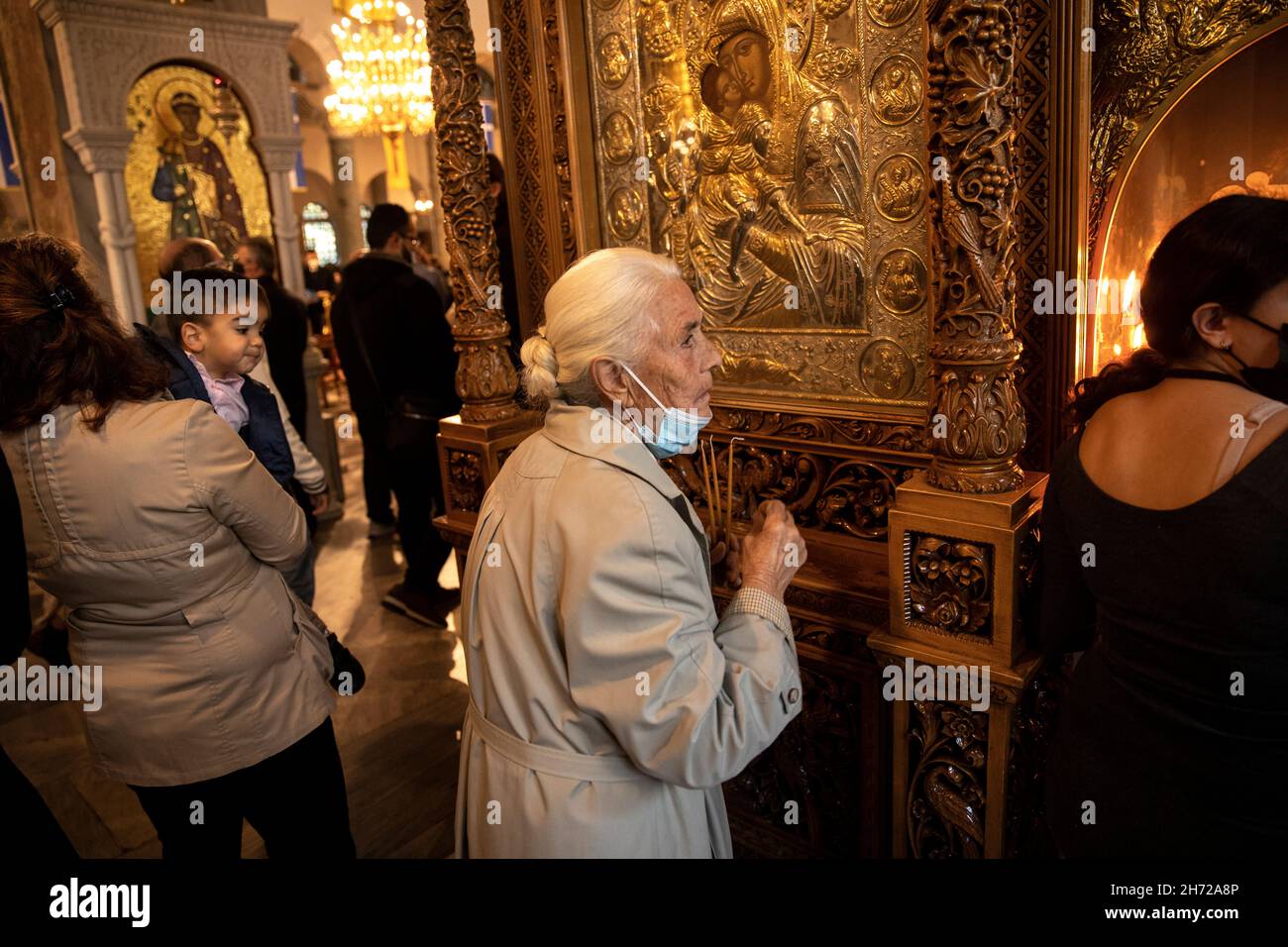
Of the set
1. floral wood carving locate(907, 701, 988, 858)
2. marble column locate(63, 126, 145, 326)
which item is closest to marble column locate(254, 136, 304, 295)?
marble column locate(63, 126, 145, 326)

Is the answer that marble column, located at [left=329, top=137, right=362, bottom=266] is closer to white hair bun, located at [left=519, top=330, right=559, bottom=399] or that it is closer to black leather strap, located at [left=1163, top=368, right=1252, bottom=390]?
white hair bun, located at [left=519, top=330, right=559, bottom=399]

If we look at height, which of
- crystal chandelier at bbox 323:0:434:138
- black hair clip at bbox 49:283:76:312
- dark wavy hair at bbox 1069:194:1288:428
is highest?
crystal chandelier at bbox 323:0:434:138

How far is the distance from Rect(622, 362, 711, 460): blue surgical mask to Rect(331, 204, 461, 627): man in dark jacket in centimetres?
306

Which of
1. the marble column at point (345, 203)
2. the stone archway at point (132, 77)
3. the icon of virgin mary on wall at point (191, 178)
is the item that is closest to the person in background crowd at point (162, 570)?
the stone archway at point (132, 77)

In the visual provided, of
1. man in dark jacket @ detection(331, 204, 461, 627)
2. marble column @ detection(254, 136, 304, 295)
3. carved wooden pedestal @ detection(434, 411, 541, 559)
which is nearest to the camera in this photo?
carved wooden pedestal @ detection(434, 411, 541, 559)

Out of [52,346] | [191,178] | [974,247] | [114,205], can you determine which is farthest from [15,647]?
[191,178]

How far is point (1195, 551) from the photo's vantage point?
1246mm

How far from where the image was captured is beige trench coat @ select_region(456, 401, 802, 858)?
1.21 m

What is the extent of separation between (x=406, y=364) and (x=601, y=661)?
11.5ft

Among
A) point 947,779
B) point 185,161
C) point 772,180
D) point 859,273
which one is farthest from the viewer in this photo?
point 185,161

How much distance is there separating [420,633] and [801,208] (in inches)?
116

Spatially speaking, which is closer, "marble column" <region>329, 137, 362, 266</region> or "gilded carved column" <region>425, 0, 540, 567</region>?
"gilded carved column" <region>425, 0, 540, 567</region>

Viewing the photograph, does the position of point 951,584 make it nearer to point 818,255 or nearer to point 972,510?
point 972,510

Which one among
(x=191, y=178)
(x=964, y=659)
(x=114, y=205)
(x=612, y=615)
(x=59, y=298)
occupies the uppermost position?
(x=191, y=178)
